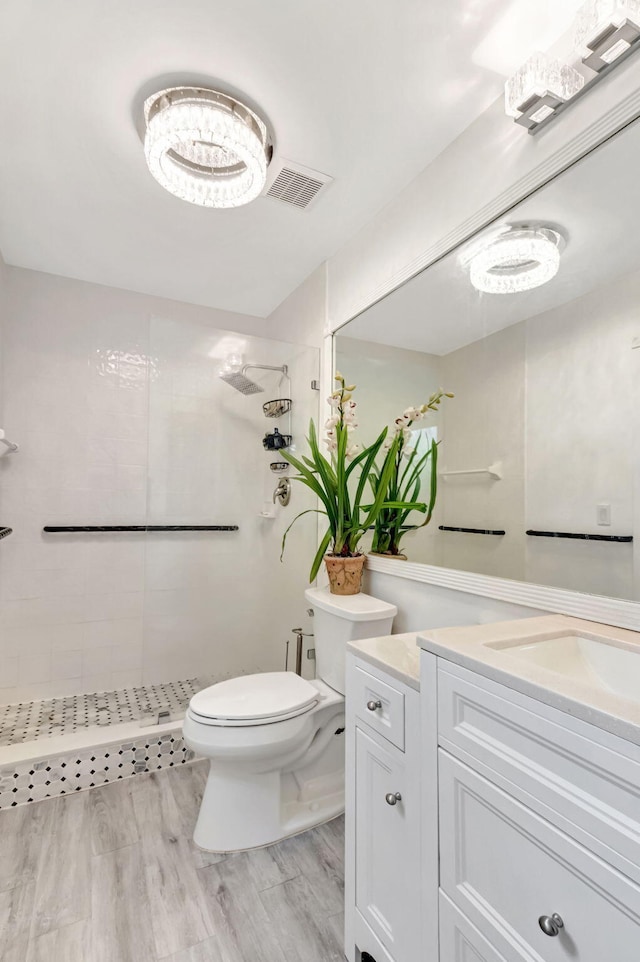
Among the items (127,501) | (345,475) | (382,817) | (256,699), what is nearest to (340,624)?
(256,699)

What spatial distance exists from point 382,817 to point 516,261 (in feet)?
5.02

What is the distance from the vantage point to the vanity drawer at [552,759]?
566 millimetres

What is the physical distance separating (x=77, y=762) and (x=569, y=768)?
6.24ft

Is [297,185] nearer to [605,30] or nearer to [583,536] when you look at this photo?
[605,30]

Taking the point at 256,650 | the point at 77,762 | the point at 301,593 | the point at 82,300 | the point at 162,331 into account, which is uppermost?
the point at 82,300

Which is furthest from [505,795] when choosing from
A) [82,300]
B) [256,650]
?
[82,300]

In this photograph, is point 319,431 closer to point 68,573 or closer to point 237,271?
point 237,271

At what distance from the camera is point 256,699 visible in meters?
1.56

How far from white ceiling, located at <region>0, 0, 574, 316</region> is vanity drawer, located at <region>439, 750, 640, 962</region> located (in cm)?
171

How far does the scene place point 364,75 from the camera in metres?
1.30

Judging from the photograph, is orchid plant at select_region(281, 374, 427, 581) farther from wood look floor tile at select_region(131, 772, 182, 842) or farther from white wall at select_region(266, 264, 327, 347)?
wood look floor tile at select_region(131, 772, 182, 842)

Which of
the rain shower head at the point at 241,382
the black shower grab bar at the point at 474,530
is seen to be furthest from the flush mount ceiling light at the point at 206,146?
the black shower grab bar at the point at 474,530

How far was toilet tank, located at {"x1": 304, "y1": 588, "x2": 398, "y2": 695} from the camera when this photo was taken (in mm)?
1635

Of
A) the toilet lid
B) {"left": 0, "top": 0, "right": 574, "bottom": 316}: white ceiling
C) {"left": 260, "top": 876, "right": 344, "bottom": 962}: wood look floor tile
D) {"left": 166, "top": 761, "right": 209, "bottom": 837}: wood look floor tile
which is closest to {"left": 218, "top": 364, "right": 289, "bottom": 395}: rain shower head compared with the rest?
{"left": 0, "top": 0, "right": 574, "bottom": 316}: white ceiling
